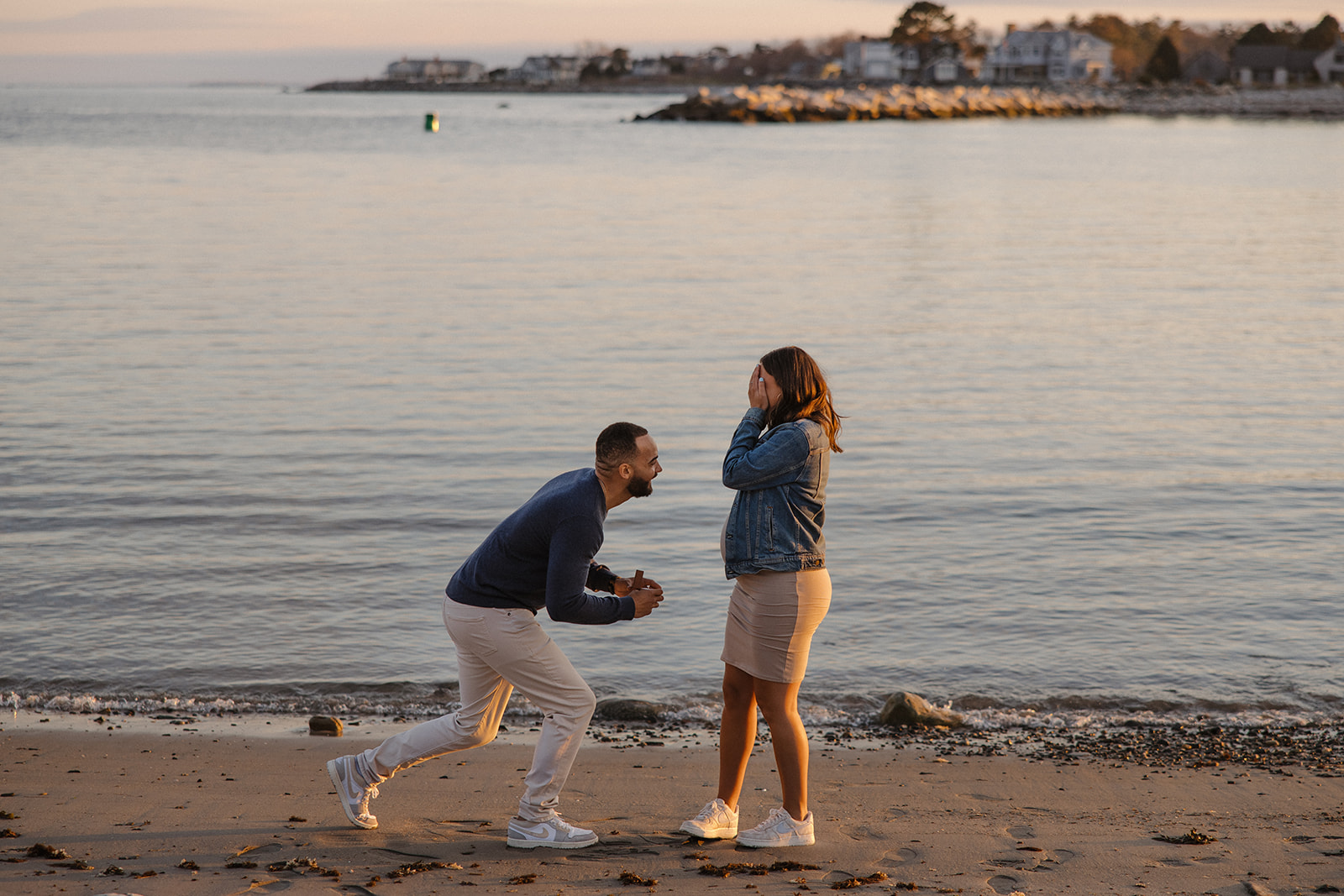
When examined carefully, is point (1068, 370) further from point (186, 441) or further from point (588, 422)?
point (186, 441)

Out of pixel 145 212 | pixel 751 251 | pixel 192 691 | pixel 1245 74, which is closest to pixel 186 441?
pixel 192 691

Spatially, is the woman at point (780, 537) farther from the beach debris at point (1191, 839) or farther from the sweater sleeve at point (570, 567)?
the beach debris at point (1191, 839)

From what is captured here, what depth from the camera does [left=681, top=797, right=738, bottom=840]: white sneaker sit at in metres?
4.97

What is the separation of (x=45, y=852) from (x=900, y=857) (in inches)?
125

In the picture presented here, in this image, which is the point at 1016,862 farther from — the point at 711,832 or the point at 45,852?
the point at 45,852

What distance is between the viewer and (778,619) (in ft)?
15.6

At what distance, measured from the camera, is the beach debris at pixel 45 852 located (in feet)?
15.1

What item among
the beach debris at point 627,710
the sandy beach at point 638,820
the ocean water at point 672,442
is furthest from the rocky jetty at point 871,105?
the sandy beach at point 638,820

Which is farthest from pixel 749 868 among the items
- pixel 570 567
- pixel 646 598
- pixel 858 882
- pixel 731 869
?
pixel 570 567

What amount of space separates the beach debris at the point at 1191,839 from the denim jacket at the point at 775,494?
1.82 m

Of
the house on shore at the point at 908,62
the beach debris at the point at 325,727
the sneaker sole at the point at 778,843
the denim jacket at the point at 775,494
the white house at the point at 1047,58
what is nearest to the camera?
the denim jacket at the point at 775,494

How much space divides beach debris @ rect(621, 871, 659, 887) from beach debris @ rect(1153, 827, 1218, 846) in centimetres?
206

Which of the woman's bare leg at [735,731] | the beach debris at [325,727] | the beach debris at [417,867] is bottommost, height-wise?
the beach debris at [325,727]

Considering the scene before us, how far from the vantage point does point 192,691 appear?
7.31 metres
